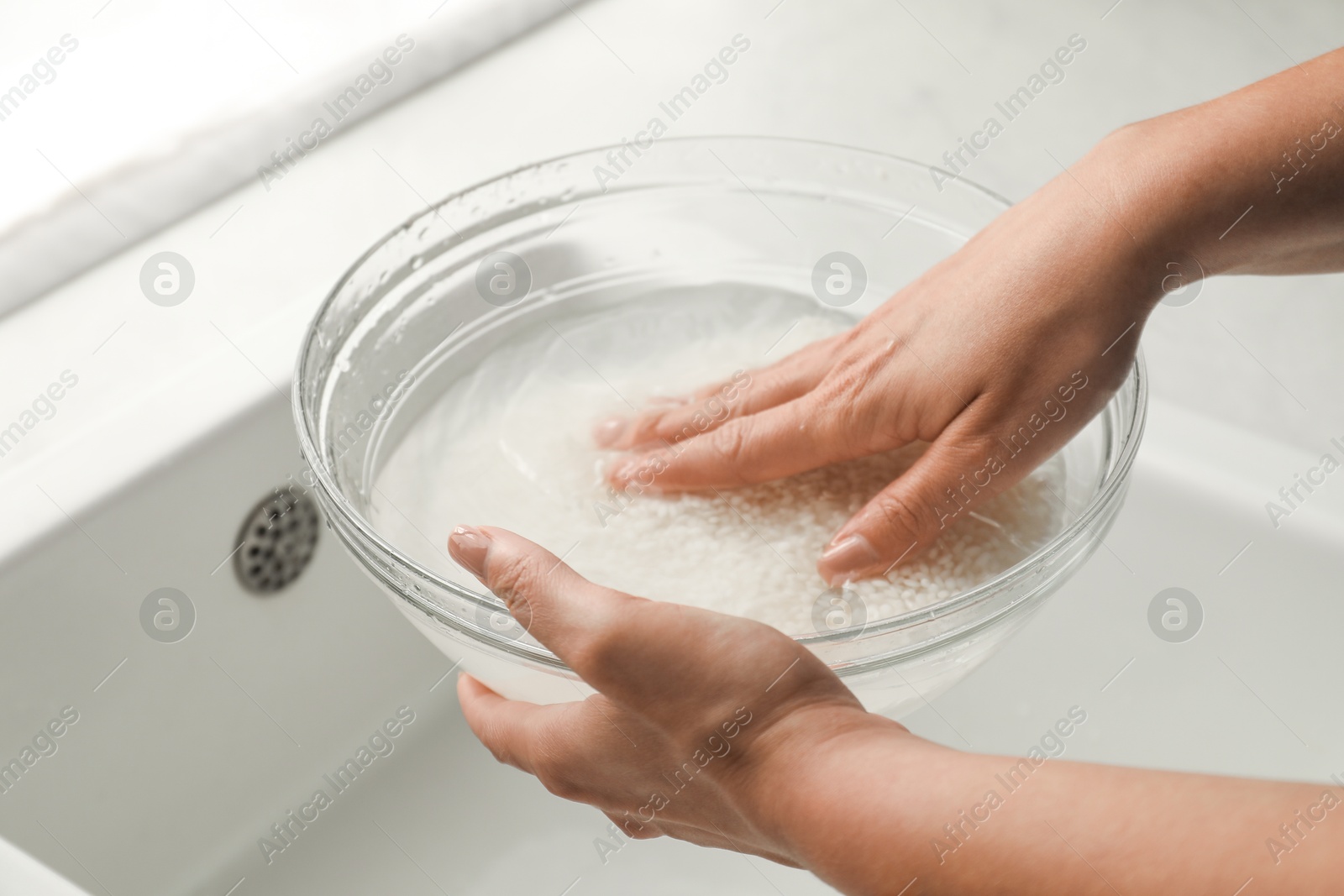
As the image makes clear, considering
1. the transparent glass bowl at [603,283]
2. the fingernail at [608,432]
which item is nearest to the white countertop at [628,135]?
Result: the transparent glass bowl at [603,283]

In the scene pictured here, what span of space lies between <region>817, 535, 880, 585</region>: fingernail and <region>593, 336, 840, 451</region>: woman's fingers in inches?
4.6

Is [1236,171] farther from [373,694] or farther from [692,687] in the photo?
A: [373,694]

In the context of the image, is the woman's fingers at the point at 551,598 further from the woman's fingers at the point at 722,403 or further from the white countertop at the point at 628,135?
the white countertop at the point at 628,135

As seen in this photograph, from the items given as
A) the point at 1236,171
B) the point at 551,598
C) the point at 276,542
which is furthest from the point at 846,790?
→ the point at 276,542

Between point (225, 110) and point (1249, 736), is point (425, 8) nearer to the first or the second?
point (225, 110)

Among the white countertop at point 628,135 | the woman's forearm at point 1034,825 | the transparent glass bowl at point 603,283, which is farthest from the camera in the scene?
the white countertop at point 628,135

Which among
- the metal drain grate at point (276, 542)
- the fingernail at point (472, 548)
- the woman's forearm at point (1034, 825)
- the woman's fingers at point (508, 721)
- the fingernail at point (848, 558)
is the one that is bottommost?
the woman's forearm at point (1034, 825)

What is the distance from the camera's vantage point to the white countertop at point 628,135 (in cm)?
70

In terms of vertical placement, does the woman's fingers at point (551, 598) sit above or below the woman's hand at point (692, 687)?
above

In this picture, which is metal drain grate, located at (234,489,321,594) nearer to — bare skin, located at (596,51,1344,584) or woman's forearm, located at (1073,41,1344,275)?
bare skin, located at (596,51,1344,584)

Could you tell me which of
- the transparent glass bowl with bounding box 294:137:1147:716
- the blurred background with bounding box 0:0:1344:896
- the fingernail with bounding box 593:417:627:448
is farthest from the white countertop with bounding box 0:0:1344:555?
the fingernail with bounding box 593:417:627:448

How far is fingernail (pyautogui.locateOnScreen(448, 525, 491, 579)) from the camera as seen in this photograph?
43 cm

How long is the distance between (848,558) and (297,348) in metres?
0.41

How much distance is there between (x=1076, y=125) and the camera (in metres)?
1.08
